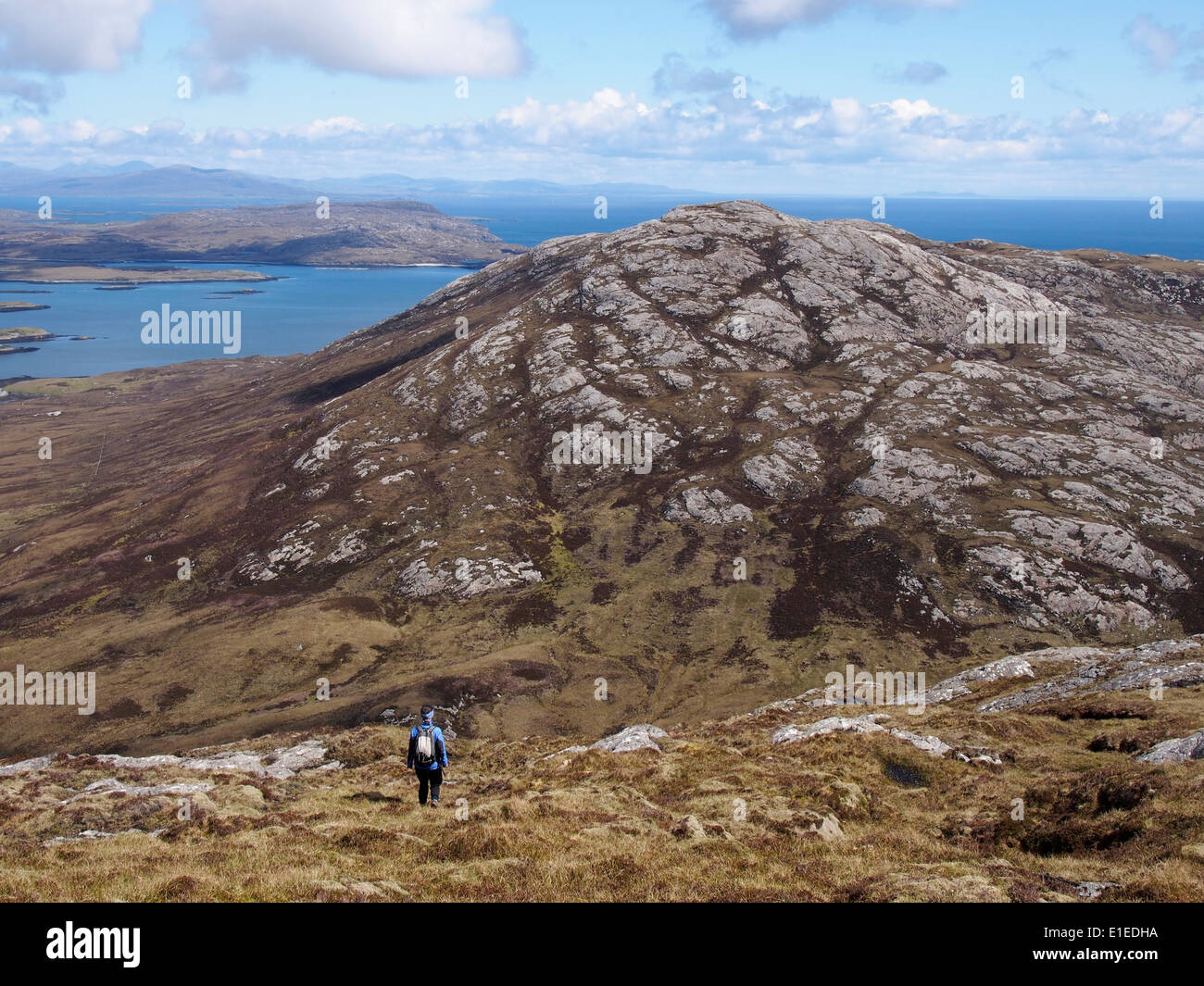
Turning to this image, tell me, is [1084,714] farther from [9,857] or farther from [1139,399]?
[1139,399]

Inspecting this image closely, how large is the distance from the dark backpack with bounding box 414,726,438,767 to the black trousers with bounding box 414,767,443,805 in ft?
1.83

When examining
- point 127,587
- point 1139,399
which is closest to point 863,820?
point 127,587

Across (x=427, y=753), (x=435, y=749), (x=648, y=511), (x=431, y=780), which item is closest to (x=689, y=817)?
(x=435, y=749)

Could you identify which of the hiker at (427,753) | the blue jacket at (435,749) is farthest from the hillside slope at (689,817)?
the blue jacket at (435,749)

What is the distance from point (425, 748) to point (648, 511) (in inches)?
3512

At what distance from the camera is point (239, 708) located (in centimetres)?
7688

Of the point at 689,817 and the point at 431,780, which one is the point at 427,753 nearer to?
the point at 431,780

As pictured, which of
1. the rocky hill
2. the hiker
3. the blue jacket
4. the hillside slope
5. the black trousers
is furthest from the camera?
the rocky hill

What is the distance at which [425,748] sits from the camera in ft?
94.2

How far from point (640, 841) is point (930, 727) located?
26844 mm

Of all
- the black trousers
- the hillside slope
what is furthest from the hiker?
the hillside slope

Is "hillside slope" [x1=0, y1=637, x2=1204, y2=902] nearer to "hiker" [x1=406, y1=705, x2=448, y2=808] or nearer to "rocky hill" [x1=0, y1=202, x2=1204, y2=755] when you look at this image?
"hiker" [x1=406, y1=705, x2=448, y2=808]

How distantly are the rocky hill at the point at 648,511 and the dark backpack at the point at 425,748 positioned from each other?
140 feet

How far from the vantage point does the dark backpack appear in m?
28.5
